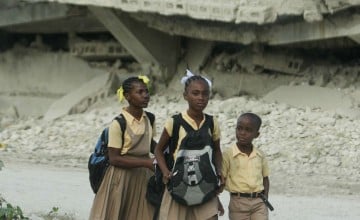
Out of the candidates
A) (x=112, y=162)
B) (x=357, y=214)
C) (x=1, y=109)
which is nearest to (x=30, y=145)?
(x=1, y=109)

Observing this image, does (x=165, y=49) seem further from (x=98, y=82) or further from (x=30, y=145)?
(x=30, y=145)

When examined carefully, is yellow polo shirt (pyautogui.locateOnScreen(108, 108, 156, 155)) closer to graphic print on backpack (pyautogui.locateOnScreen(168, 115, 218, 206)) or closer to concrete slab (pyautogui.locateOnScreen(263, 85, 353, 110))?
graphic print on backpack (pyautogui.locateOnScreen(168, 115, 218, 206))

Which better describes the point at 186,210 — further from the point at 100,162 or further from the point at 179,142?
the point at 100,162

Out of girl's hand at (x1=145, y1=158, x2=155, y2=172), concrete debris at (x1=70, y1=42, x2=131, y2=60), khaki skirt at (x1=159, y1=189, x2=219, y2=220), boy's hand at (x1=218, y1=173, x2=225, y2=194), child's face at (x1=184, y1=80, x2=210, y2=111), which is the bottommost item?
khaki skirt at (x1=159, y1=189, x2=219, y2=220)

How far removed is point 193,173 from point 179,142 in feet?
0.69

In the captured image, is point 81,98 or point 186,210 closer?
point 186,210

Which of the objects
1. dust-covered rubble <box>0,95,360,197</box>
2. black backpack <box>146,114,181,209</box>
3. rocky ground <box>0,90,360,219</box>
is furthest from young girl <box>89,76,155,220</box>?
dust-covered rubble <box>0,95,360,197</box>

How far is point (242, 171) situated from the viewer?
16.0 ft

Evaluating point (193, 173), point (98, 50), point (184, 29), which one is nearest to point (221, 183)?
point (193, 173)

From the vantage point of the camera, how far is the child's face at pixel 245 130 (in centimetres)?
484

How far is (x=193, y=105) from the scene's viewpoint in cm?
470

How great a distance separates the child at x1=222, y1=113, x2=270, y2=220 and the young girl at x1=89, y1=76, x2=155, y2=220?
53 centimetres

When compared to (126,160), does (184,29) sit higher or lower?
higher

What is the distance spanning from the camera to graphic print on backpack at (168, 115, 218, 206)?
182 inches
